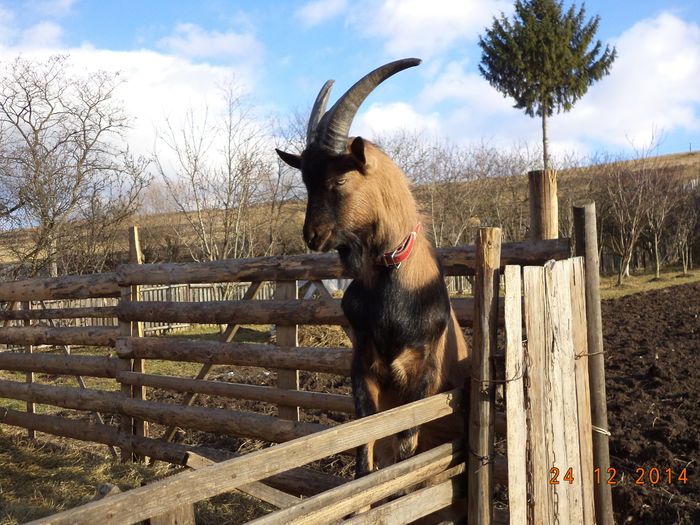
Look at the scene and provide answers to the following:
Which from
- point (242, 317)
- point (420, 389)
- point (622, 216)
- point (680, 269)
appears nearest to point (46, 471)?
point (242, 317)

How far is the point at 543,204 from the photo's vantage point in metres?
3.78

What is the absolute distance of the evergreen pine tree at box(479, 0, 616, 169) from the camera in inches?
1075

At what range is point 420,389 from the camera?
9.73 ft

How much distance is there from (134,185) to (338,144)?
13384mm

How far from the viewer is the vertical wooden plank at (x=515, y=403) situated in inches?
107

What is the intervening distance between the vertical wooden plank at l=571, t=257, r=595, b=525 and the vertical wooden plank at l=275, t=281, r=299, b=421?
2.45 m

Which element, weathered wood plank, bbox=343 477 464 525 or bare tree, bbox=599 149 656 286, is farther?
bare tree, bbox=599 149 656 286

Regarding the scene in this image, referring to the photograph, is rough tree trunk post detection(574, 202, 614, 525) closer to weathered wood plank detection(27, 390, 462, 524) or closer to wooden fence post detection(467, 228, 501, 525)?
wooden fence post detection(467, 228, 501, 525)

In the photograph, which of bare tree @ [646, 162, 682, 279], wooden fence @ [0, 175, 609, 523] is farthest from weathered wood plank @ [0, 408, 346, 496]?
bare tree @ [646, 162, 682, 279]

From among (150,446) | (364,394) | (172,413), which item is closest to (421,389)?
(364,394)

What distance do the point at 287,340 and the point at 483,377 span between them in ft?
8.18

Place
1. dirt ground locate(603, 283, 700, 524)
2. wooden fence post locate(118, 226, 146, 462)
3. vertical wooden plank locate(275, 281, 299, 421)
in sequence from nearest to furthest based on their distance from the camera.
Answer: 1. dirt ground locate(603, 283, 700, 524)
2. vertical wooden plank locate(275, 281, 299, 421)
3. wooden fence post locate(118, 226, 146, 462)

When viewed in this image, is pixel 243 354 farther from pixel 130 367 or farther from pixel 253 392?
pixel 130 367

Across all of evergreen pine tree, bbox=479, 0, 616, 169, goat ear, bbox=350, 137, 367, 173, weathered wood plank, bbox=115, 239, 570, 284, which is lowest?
weathered wood plank, bbox=115, 239, 570, 284
